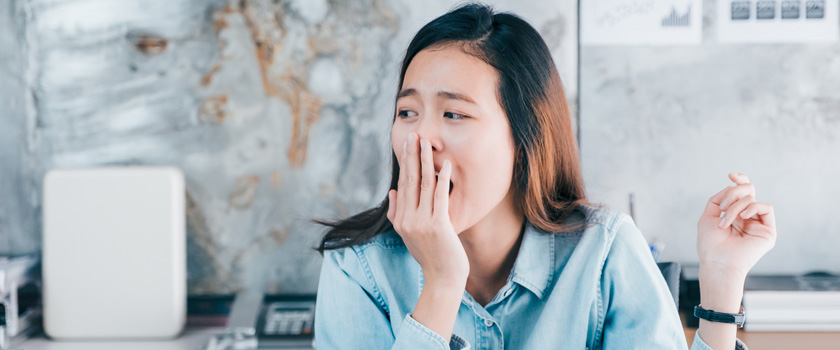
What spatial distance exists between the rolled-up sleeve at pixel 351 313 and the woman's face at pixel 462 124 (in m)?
0.18

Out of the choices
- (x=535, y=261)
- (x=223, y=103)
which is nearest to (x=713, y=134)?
(x=535, y=261)

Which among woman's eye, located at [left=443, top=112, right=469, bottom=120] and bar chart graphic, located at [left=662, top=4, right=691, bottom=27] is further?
bar chart graphic, located at [left=662, top=4, right=691, bottom=27]

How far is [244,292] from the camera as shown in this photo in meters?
1.71

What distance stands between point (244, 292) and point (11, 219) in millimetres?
589

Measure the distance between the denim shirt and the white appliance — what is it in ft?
1.84

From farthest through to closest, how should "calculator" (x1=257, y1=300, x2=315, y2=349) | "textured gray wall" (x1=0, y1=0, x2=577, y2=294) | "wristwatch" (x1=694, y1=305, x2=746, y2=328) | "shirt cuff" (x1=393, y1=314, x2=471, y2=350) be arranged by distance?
"textured gray wall" (x1=0, y1=0, x2=577, y2=294), "calculator" (x1=257, y1=300, x2=315, y2=349), "wristwatch" (x1=694, y1=305, x2=746, y2=328), "shirt cuff" (x1=393, y1=314, x2=471, y2=350)

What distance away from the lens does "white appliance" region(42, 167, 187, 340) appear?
1.50 m

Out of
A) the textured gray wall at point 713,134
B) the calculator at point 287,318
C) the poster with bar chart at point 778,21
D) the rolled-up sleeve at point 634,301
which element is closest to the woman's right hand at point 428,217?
the rolled-up sleeve at point 634,301

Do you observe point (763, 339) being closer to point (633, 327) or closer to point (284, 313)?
point (633, 327)

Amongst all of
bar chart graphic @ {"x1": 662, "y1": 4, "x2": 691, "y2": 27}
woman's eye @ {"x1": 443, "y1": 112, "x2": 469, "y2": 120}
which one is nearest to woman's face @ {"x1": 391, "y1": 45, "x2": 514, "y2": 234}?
woman's eye @ {"x1": 443, "y1": 112, "x2": 469, "y2": 120}

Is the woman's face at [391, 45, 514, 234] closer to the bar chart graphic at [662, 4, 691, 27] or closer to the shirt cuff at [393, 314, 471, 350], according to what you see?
the shirt cuff at [393, 314, 471, 350]

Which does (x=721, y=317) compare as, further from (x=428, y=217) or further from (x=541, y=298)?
(x=428, y=217)

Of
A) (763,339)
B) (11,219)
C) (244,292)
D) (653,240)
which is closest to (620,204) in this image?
(653,240)

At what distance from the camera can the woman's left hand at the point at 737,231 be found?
1.11 metres
